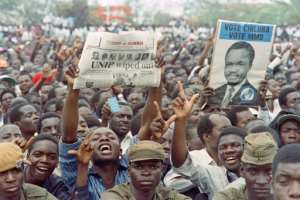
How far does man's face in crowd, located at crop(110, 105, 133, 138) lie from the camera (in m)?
7.84

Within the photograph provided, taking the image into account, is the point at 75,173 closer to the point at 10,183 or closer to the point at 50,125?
the point at 10,183

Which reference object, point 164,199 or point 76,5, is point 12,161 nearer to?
point 164,199

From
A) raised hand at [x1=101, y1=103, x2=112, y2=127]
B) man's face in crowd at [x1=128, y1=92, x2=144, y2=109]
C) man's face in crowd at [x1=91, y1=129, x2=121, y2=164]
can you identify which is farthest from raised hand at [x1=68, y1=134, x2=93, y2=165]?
man's face in crowd at [x1=128, y1=92, x2=144, y2=109]

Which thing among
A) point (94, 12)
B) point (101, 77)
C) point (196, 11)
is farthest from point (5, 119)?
point (196, 11)

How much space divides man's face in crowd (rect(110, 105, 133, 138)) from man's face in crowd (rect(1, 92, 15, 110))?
250 cm

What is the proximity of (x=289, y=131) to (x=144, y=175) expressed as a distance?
183 cm

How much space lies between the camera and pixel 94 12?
61.1 meters

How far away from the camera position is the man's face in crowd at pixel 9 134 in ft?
→ 21.9

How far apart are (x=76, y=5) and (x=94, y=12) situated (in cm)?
1078

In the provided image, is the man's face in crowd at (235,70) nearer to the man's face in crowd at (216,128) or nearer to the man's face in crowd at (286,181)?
the man's face in crowd at (216,128)

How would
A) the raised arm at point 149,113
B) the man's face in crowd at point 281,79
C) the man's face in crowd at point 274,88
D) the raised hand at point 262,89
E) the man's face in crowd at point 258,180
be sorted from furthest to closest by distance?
the man's face in crowd at point 281,79 → the man's face in crowd at point 274,88 → the raised hand at point 262,89 → the raised arm at point 149,113 → the man's face in crowd at point 258,180

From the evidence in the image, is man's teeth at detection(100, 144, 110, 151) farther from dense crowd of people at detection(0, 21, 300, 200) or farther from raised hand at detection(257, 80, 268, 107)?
raised hand at detection(257, 80, 268, 107)

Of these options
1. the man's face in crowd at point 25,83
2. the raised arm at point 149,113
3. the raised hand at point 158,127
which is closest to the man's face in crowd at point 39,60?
the man's face in crowd at point 25,83

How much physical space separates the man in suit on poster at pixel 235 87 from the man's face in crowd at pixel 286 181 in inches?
149
